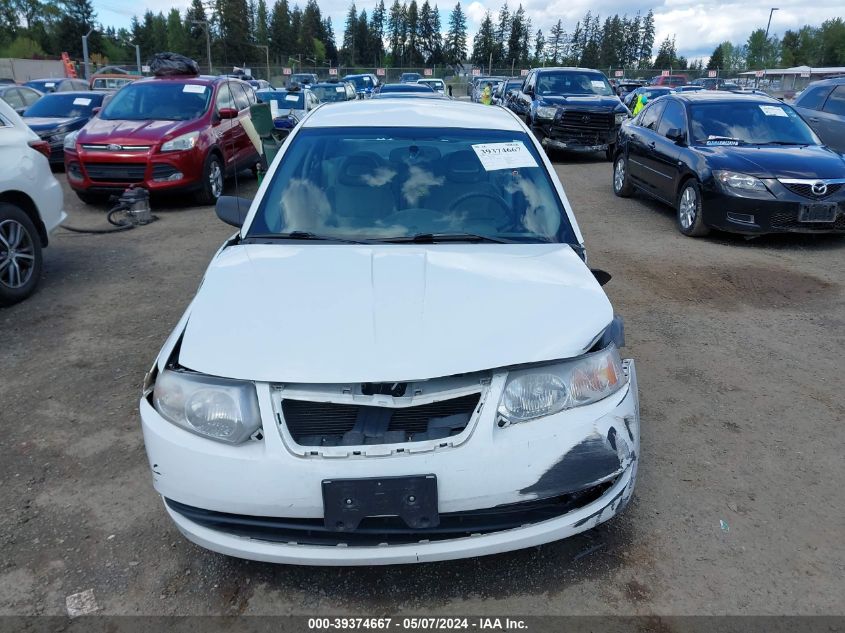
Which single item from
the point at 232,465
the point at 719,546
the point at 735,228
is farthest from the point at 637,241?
the point at 232,465

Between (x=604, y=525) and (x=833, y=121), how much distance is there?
10.8 metres

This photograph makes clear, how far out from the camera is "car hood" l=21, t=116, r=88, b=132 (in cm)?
1267

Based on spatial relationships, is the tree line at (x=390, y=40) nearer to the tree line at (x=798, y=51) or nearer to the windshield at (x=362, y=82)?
the tree line at (x=798, y=51)

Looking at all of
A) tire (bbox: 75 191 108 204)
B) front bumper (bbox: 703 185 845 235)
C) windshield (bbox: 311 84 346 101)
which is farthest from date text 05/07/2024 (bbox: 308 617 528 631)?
windshield (bbox: 311 84 346 101)

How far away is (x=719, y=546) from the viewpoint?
2.74 meters

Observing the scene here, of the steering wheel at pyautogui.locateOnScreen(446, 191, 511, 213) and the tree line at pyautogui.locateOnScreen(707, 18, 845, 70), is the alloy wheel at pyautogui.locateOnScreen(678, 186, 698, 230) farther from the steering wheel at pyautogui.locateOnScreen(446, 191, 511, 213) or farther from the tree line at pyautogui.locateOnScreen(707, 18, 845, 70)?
the tree line at pyautogui.locateOnScreen(707, 18, 845, 70)

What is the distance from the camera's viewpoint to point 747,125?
27.6ft

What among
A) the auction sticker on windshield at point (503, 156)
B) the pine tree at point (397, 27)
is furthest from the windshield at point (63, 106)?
the pine tree at point (397, 27)

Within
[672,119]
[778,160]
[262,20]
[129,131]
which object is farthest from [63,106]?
[262,20]

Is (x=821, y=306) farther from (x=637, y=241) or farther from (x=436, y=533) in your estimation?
(x=436, y=533)

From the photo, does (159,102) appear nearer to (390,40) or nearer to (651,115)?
(651,115)

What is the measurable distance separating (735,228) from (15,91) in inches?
657

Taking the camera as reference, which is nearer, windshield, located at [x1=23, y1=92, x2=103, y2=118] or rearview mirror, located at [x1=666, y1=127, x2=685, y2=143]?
rearview mirror, located at [x1=666, y1=127, x2=685, y2=143]

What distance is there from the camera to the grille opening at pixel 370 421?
220 centimetres
